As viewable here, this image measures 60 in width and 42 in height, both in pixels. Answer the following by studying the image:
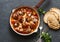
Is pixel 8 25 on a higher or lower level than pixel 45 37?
higher

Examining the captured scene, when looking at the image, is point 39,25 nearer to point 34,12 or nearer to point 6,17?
point 34,12

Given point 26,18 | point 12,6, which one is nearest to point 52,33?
point 26,18

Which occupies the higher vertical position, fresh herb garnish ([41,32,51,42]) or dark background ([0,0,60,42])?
dark background ([0,0,60,42])

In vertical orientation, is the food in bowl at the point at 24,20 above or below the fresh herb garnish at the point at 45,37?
above

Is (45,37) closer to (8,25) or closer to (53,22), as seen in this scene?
(53,22)

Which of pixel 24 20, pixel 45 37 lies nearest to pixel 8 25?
pixel 24 20
